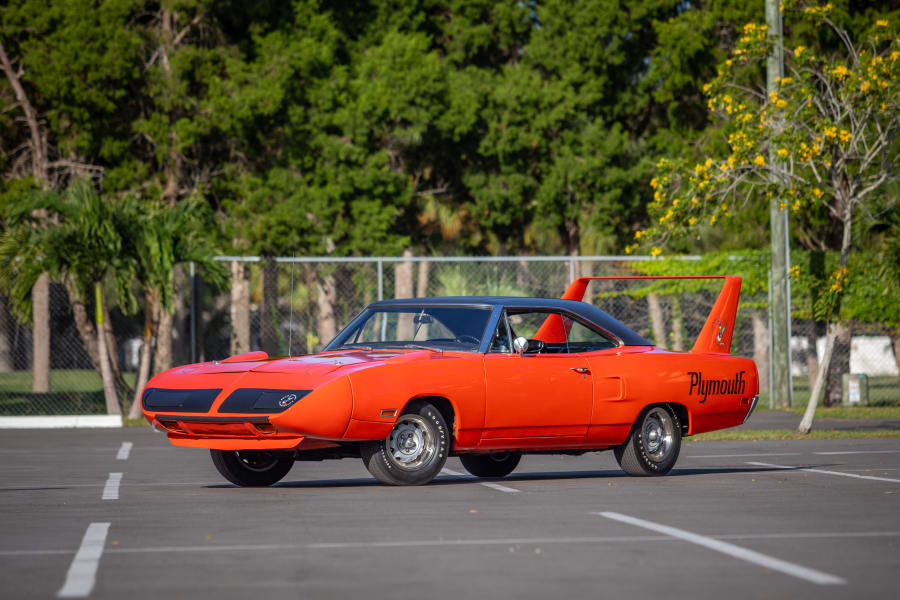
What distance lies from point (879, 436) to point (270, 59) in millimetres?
Answer: 17529

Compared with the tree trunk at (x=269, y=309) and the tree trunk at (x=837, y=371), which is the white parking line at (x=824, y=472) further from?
the tree trunk at (x=837, y=371)

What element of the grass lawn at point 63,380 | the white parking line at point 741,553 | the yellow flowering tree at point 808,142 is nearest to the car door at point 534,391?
the white parking line at point 741,553

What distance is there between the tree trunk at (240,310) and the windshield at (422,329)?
1152 cm

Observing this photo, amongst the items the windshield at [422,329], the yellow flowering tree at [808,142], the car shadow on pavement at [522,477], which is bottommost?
the car shadow on pavement at [522,477]

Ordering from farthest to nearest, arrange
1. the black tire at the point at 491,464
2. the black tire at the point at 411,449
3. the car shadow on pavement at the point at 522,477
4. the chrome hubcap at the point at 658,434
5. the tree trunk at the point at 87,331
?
the tree trunk at the point at 87,331 → the black tire at the point at 491,464 → the chrome hubcap at the point at 658,434 → the car shadow on pavement at the point at 522,477 → the black tire at the point at 411,449

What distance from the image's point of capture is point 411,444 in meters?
11.9

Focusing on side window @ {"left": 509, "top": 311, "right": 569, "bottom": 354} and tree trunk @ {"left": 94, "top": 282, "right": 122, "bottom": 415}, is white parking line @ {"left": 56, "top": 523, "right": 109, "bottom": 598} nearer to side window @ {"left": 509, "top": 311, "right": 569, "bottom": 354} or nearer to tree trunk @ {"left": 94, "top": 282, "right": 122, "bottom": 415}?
side window @ {"left": 509, "top": 311, "right": 569, "bottom": 354}

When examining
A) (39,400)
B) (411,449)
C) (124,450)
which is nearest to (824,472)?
(411,449)

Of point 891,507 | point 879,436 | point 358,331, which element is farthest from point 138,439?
point 891,507

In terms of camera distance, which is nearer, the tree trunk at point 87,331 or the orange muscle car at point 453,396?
the orange muscle car at point 453,396

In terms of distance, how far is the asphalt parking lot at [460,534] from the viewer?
7.04 metres

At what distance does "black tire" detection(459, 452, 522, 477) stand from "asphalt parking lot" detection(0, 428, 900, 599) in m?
0.19

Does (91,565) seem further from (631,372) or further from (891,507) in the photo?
(631,372)

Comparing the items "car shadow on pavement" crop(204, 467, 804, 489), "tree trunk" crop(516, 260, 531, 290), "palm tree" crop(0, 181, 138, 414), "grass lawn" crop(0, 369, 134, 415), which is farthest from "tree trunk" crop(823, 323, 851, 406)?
"car shadow on pavement" crop(204, 467, 804, 489)
